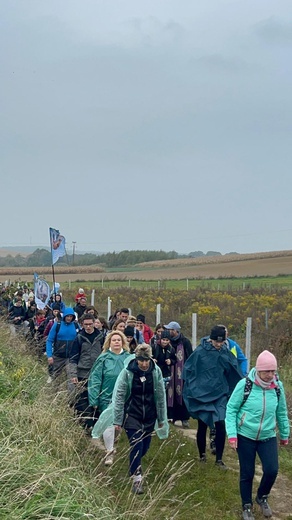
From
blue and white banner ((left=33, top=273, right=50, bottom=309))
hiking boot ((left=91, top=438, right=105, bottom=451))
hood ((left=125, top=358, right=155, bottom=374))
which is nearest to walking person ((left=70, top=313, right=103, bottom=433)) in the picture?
hiking boot ((left=91, top=438, right=105, bottom=451))

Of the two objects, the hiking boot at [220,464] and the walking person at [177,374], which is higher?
the walking person at [177,374]

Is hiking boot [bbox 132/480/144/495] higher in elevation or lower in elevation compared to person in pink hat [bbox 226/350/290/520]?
lower

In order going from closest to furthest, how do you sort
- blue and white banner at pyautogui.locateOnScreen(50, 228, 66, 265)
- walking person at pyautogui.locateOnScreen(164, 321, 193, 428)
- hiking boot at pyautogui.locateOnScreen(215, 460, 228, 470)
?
hiking boot at pyautogui.locateOnScreen(215, 460, 228, 470), walking person at pyautogui.locateOnScreen(164, 321, 193, 428), blue and white banner at pyautogui.locateOnScreen(50, 228, 66, 265)

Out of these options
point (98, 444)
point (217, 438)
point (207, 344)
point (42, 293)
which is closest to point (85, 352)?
point (98, 444)

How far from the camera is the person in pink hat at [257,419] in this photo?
19.1 feet

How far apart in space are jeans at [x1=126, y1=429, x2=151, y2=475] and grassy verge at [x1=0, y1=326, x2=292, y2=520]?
0.16 metres

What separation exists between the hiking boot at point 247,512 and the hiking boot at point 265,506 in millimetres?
186

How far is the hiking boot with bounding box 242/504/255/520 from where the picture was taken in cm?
600

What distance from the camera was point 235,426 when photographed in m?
5.87

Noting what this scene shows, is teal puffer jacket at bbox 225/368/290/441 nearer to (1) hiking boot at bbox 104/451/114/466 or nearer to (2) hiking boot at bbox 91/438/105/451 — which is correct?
(1) hiking boot at bbox 104/451/114/466

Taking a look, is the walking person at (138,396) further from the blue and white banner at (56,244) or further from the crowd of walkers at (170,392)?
the blue and white banner at (56,244)

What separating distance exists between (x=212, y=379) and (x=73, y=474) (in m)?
2.45

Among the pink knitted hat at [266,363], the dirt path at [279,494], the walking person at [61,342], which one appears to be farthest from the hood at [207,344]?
the walking person at [61,342]

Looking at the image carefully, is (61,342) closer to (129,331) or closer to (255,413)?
(129,331)
